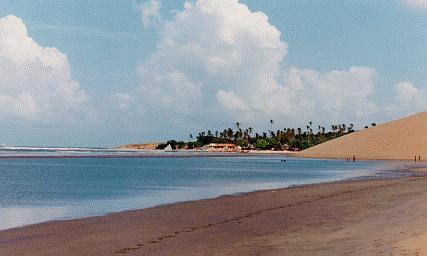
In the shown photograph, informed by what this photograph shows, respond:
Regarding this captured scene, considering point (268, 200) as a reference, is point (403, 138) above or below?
above

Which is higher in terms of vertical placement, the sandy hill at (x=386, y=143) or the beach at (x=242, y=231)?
the sandy hill at (x=386, y=143)

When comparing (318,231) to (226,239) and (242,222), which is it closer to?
(226,239)

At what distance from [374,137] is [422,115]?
2221 centimetres

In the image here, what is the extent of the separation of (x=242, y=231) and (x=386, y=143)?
525 ft

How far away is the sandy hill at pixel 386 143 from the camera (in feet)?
538

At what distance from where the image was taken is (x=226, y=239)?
1881 centimetres

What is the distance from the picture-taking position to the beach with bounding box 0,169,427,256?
1636 cm

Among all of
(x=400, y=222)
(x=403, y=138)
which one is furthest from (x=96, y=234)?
(x=403, y=138)

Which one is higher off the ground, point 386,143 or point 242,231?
point 386,143

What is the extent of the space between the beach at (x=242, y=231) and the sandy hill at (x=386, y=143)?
446ft

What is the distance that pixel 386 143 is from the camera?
173125 mm

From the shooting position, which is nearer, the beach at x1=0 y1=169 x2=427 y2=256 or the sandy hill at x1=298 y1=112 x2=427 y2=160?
the beach at x1=0 y1=169 x2=427 y2=256

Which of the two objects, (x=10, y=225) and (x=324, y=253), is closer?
(x=324, y=253)

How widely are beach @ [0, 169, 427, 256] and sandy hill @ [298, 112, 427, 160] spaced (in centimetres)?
13603
